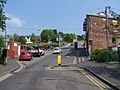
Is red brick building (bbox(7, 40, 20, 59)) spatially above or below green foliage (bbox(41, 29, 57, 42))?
below

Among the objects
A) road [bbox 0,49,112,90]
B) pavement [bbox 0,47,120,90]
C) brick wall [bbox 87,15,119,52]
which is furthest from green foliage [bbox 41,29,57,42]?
road [bbox 0,49,112,90]

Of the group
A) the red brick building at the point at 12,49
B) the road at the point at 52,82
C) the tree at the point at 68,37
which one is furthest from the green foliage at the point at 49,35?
the road at the point at 52,82

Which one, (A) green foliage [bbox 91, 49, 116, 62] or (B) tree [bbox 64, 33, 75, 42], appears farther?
(B) tree [bbox 64, 33, 75, 42]

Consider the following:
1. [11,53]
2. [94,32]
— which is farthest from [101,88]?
[94,32]

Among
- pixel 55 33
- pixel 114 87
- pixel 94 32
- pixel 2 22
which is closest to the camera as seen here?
pixel 114 87

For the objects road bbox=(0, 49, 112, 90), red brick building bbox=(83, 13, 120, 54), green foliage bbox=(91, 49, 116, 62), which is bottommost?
road bbox=(0, 49, 112, 90)

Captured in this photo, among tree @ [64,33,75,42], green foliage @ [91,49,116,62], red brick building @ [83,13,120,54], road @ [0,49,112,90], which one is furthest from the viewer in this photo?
tree @ [64,33,75,42]

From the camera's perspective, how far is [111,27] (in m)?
28.1

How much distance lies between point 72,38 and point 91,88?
179 meters

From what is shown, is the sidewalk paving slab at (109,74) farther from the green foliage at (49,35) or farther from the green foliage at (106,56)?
the green foliage at (49,35)

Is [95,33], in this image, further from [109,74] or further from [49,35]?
[49,35]

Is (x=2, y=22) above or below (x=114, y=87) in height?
above

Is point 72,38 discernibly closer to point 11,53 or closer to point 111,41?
point 111,41

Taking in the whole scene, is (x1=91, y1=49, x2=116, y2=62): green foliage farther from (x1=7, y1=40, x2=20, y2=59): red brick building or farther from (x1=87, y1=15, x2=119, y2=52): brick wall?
(x1=87, y1=15, x2=119, y2=52): brick wall
